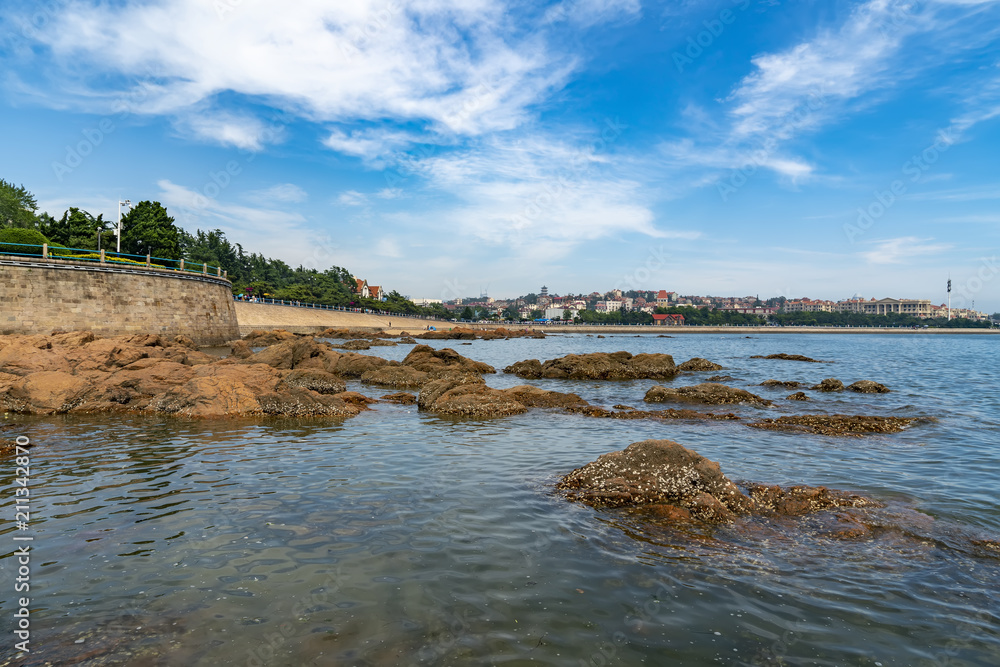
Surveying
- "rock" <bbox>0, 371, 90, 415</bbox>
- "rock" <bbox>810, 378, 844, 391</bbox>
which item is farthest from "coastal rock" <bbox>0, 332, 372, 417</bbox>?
"rock" <bbox>810, 378, 844, 391</bbox>

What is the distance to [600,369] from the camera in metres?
29.1

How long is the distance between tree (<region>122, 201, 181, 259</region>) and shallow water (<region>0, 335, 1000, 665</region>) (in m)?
71.0

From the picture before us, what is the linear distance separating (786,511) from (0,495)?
1271cm

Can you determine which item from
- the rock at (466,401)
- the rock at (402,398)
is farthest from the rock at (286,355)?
the rock at (466,401)

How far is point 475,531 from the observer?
702cm

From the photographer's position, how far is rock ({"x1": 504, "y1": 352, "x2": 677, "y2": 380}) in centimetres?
2895

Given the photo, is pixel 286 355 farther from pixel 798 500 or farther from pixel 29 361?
pixel 798 500

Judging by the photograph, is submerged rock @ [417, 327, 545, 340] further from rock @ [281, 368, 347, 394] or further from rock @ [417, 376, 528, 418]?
rock @ [417, 376, 528, 418]

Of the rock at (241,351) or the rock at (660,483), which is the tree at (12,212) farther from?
the rock at (660,483)

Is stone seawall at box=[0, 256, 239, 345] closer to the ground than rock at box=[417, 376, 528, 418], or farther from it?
farther from it

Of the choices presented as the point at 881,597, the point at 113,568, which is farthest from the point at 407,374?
the point at 881,597

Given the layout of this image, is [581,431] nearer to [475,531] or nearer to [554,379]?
[475,531]

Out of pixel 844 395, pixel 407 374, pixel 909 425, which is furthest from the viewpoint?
pixel 407 374

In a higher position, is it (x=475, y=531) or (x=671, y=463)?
(x=671, y=463)
